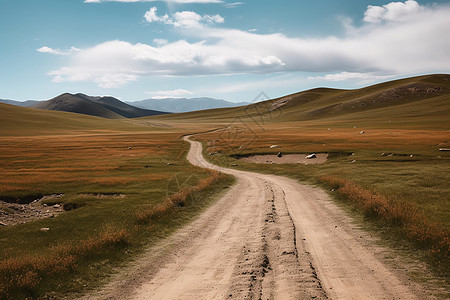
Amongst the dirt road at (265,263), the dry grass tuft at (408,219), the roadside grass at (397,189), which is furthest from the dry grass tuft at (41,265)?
the dry grass tuft at (408,219)

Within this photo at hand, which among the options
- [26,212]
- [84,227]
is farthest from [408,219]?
[26,212]

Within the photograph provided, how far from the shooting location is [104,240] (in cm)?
1573

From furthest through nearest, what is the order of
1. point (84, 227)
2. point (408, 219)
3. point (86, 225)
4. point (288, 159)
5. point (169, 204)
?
point (288, 159)
point (169, 204)
point (86, 225)
point (84, 227)
point (408, 219)

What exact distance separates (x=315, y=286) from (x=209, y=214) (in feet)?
40.2

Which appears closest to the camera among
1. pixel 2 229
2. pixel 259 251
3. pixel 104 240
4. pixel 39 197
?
pixel 259 251

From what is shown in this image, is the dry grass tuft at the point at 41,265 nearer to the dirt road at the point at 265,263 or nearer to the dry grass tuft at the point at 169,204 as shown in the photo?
the dirt road at the point at 265,263

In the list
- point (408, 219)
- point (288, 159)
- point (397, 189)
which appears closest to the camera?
point (408, 219)

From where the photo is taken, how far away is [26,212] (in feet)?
83.7

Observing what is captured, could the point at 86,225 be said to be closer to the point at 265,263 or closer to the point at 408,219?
the point at 265,263

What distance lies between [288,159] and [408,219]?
3978 cm

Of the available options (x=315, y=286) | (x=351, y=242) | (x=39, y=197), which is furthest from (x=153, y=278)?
(x=39, y=197)

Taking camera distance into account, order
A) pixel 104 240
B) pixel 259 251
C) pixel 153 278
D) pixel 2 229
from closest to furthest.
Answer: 1. pixel 153 278
2. pixel 259 251
3. pixel 104 240
4. pixel 2 229

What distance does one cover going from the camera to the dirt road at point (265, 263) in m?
11.1

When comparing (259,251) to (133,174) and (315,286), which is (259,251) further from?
(133,174)
